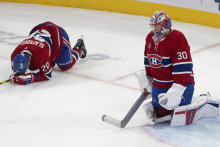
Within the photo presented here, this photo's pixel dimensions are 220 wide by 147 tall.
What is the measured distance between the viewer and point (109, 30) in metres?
6.01

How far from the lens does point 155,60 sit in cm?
307

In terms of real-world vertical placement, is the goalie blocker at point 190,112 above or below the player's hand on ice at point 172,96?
below

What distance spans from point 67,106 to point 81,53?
1.32 m

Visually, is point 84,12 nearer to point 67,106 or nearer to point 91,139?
point 67,106

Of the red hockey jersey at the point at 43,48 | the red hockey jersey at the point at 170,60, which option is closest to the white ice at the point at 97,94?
the red hockey jersey at the point at 43,48

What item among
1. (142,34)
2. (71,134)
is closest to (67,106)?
(71,134)

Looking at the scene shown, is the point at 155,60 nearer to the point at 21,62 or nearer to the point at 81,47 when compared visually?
the point at 21,62

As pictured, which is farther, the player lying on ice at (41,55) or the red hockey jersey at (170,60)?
the player lying on ice at (41,55)

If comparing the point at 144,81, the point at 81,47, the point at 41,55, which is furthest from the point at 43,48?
the point at 144,81

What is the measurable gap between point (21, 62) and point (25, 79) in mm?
183

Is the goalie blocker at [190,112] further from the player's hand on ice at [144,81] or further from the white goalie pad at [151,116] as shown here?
the player's hand on ice at [144,81]

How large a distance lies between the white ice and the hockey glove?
46mm

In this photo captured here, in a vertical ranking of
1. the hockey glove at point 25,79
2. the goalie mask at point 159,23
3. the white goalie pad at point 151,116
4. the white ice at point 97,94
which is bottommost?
the white ice at point 97,94

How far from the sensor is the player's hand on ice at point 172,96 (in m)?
2.91
